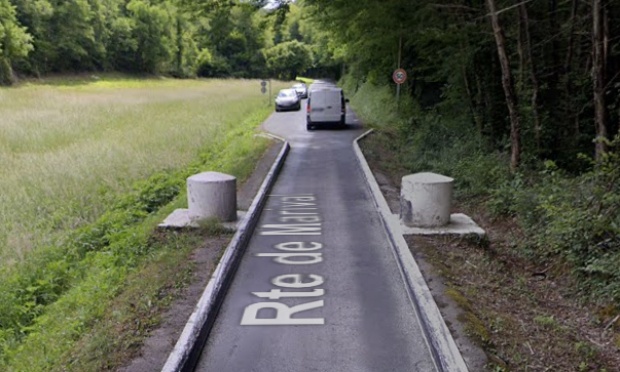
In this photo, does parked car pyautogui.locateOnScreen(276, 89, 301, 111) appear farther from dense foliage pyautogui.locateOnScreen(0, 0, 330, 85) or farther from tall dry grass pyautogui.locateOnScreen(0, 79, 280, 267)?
dense foliage pyautogui.locateOnScreen(0, 0, 330, 85)

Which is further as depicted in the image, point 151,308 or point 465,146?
point 465,146

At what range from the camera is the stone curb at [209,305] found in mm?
4703

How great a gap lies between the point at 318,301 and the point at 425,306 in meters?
1.23

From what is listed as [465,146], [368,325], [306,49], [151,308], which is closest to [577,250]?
[368,325]

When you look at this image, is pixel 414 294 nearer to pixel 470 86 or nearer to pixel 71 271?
pixel 71 271

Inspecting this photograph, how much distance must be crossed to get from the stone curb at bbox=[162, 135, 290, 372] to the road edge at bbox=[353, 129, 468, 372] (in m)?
2.19

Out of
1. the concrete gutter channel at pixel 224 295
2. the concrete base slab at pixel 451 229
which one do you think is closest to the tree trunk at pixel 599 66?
the concrete base slab at pixel 451 229

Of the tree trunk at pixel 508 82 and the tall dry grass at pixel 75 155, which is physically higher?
the tree trunk at pixel 508 82

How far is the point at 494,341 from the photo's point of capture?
501cm

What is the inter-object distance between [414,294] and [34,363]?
12.9 feet

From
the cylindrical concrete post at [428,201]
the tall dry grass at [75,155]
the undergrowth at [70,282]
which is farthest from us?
the tall dry grass at [75,155]

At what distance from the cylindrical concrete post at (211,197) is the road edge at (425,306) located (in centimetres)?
261

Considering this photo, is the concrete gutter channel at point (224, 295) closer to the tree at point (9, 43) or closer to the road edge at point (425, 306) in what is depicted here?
the road edge at point (425, 306)

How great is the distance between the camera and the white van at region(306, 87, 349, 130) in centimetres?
2333
